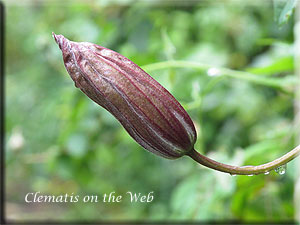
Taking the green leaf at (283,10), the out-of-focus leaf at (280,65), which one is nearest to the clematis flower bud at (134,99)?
the green leaf at (283,10)

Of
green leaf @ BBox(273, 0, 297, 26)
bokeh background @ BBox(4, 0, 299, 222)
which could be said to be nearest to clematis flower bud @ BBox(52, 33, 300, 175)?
green leaf @ BBox(273, 0, 297, 26)

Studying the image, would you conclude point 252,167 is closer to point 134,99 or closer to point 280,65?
point 134,99

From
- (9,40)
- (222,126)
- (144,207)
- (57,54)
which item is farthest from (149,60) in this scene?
(9,40)

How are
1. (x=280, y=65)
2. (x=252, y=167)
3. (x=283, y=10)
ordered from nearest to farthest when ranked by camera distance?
(x=252, y=167), (x=283, y=10), (x=280, y=65)

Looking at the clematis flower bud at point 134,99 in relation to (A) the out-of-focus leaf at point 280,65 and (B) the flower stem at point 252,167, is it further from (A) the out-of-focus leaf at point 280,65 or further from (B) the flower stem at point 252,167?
(A) the out-of-focus leaf at point 280,65

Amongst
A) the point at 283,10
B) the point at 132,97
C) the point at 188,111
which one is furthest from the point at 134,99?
the point at 188,111

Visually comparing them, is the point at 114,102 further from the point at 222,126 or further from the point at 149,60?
the point at 222,126

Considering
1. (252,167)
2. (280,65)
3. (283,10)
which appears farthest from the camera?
(280,65)
